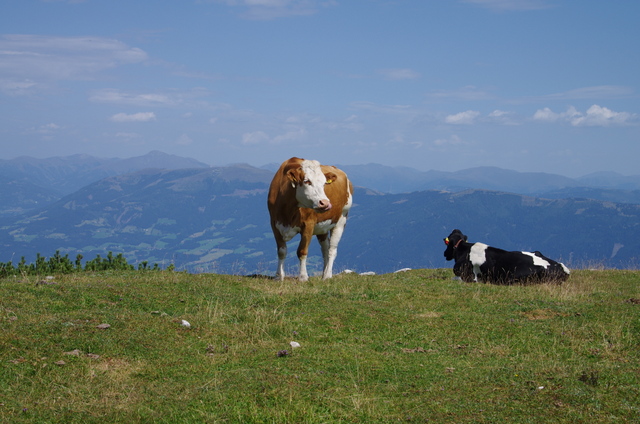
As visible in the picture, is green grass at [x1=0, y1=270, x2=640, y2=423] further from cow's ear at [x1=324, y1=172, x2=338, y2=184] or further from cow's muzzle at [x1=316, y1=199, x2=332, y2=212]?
cow's ear at [x1=324, y1=172, x2=338, y2=184]

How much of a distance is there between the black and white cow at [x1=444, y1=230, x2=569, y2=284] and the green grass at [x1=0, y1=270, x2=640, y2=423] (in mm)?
2930

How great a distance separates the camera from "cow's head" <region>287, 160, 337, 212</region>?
57.3ft

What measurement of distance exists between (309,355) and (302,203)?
26.8 ft

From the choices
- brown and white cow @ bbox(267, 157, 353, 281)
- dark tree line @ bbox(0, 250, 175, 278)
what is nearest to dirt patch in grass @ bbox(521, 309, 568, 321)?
brown and white cow @ bbox(267, 157, 353, 281)

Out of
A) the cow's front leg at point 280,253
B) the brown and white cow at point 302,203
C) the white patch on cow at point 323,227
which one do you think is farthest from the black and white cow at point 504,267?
the cow's front leg at point 280,253

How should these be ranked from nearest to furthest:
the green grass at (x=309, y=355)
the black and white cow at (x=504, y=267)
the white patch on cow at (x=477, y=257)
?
the green grass at (x=309, y=355), the black and white cow at (x=504, y=267), the white patch on cow at (x=477, y=257)

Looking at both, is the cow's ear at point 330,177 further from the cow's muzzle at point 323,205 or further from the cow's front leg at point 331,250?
the cow's front leg at point 331,250

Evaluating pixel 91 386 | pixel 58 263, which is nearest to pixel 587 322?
pixel 91 386

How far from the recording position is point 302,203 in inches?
700

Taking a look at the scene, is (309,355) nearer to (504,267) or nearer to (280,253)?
(280,253)

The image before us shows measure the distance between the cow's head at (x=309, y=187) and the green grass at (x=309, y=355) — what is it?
282 centimetres

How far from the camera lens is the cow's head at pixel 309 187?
57.3 ft

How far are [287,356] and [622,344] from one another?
5.57 m

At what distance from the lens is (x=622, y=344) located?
10711 millimetres
